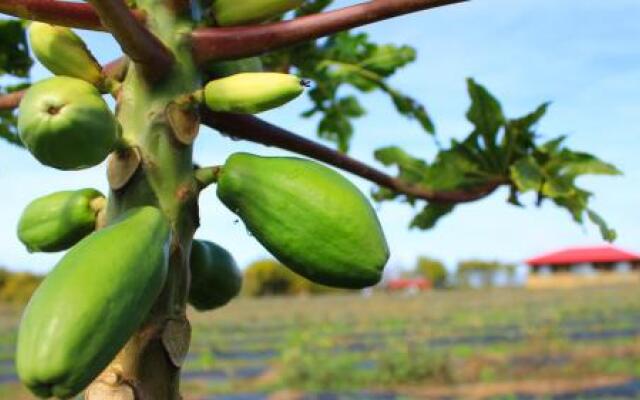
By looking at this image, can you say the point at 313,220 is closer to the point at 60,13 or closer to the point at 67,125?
the point at 67,125

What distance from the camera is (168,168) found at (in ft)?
3.97

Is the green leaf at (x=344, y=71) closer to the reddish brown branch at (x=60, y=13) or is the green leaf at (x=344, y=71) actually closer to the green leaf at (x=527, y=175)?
the green leaf at (x=527, y=175)

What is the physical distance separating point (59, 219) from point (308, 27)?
48 cm

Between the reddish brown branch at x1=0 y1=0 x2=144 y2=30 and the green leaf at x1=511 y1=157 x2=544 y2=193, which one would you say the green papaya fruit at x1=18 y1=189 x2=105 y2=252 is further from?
the green leaf at x1=511 y1=157 x2=544 y2=193

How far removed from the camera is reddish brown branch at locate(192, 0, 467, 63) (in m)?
1.24

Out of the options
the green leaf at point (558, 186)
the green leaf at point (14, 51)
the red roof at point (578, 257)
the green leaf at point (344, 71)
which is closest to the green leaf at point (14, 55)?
the green leaf at point (14, 51)

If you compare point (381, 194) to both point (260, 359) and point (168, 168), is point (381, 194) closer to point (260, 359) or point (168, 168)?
point (168, 168)

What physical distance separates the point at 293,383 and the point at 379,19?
11836 mm

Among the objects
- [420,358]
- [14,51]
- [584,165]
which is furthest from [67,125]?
[420,358]

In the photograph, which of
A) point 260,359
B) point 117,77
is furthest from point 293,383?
point 117,77

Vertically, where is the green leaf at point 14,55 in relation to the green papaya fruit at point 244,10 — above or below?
below

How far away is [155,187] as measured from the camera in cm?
121

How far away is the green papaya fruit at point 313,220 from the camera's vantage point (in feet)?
4.01

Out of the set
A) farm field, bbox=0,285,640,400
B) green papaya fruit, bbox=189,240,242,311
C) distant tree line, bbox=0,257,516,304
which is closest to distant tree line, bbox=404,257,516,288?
distant tree line, bbox=0,257,516,304
